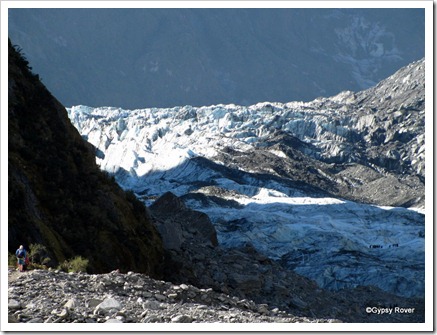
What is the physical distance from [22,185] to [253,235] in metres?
88.4

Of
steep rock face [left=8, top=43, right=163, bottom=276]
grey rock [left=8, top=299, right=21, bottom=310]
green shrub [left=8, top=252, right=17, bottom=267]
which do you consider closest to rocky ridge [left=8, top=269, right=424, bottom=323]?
grey rock [left=8, top=299, right=21, bottom=310]

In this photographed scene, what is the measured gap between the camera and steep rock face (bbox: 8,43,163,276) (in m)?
24.1

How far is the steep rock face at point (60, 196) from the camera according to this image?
24.1m

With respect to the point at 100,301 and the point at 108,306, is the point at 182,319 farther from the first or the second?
the point at 100,301

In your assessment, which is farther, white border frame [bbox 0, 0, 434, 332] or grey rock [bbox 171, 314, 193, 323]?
grey rock [bbox 171, 314, 193, 323]

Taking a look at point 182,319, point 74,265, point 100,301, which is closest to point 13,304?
point 100,301

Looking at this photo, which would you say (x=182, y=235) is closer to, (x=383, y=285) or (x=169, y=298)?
(x=169, y=298)

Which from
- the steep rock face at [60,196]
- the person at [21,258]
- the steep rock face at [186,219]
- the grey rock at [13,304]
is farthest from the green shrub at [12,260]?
the steep rock face at [186,219]

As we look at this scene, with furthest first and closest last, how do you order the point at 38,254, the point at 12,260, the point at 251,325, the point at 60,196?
1. the point at 60,196
2. the point at 38,254
3. the point at 12,260
4. the point at 251,325

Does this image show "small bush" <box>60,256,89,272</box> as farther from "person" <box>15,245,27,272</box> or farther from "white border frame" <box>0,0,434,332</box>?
"white border frame" <box>0,0,434,332</box>

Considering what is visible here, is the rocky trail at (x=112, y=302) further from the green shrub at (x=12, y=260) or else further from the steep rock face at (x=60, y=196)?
the steep rock face at (x=60, y=196)

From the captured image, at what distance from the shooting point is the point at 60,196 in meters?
27.2

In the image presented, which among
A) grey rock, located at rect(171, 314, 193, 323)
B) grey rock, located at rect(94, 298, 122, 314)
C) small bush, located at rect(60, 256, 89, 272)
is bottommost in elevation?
grey rock, located at rect(171, 314, 193, 323)

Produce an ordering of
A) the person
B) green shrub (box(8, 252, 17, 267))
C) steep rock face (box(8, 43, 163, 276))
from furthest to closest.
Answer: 1. steep rock face (box(8, 43, 163, 276))
2. green shrub (box(8, 252, 17, 267))
3. the person
